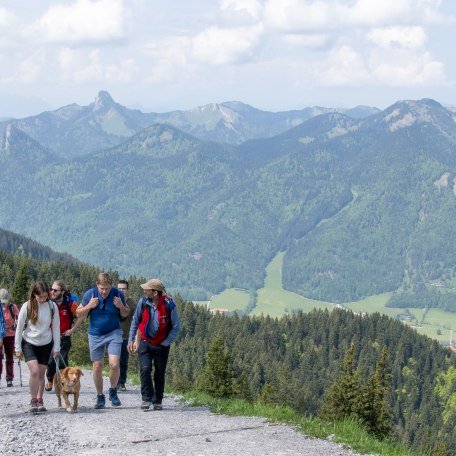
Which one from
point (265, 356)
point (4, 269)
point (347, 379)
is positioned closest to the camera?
point (347, 379)

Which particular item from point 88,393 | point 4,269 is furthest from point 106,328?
Result: point 4,269

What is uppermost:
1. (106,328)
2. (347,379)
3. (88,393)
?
(106,328)

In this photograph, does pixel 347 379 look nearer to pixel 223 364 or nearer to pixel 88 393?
pixel 223 364

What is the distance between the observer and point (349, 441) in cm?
1900

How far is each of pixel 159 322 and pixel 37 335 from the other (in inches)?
132

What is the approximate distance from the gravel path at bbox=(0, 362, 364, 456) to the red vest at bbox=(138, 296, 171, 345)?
2120 millimetres

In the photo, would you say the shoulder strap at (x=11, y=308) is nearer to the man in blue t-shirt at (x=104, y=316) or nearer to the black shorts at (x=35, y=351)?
the black shorts at (x=35, y=351)

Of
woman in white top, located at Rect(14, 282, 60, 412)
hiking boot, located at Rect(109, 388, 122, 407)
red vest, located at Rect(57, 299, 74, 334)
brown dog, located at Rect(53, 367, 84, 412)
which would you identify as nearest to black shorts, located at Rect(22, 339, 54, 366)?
woman in white top, located at Rect(14, 282, 60, 412)

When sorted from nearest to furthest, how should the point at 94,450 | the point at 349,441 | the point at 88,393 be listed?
the point at 94,450, the point at 349,441, the point at 88,393

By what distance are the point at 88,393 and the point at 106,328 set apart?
20.9 ft

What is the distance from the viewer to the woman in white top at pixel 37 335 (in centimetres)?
2170

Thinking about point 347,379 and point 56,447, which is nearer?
point 56,447

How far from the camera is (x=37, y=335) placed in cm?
2188

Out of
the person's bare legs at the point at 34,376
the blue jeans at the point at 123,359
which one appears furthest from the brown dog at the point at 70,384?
the blue jeans at the point at 123,359
